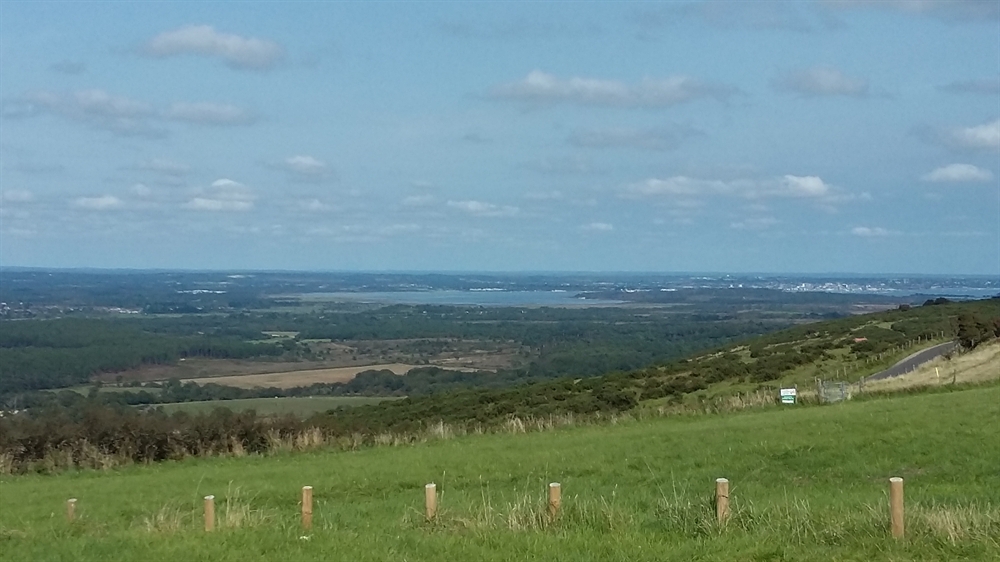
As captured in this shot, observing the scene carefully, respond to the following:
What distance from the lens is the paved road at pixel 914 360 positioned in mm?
44719

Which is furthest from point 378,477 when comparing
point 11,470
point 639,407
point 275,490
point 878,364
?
point 878,364

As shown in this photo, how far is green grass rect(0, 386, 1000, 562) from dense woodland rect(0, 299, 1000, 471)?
201 cm

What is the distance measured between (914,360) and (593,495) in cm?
3676

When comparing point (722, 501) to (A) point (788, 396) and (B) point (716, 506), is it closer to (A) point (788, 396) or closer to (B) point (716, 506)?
(B) point (716, 506)

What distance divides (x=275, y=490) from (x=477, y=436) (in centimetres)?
1099

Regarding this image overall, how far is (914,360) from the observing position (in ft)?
161

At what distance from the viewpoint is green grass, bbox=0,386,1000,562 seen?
10.1 metres

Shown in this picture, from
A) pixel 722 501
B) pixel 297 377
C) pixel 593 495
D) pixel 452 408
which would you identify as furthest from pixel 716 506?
pixel 297 377

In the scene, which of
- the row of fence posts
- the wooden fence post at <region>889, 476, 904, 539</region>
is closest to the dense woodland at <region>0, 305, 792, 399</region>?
the row of fence posts

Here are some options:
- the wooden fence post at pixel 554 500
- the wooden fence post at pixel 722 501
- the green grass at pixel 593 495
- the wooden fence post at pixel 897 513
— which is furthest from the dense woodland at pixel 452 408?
the wooden fence post at pixel 897 513

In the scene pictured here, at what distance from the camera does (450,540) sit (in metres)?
10.6

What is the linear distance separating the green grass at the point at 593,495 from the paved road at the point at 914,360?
1362 centimetres

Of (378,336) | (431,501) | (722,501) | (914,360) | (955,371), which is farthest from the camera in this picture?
(378,336)

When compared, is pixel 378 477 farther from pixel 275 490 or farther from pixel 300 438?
pixel 300 438
